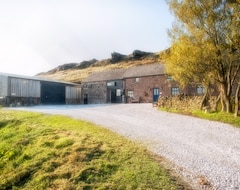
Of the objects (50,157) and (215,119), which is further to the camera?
(215,119)

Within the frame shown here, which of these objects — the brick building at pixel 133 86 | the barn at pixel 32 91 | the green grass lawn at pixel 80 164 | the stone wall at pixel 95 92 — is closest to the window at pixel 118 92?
the brick building at pixel 133 86

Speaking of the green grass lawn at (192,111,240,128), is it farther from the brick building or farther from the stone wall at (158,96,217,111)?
the brick building

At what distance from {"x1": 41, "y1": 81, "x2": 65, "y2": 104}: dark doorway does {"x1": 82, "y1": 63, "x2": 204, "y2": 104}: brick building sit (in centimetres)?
483

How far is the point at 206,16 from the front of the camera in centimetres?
1733

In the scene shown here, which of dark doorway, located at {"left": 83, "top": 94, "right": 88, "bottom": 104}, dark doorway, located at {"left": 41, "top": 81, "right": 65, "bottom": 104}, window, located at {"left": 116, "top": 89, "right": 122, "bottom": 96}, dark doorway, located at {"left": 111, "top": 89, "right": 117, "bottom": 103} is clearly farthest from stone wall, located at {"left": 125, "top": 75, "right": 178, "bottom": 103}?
dark doorway, located at {"left": 41, "top": 81, "right": 65, "bottom": 104}

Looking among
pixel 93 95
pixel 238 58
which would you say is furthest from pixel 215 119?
pixel 93 95

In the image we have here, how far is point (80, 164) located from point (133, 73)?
31.2 m

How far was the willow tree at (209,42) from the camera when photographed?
16609mm

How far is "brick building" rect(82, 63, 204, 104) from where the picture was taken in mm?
33281

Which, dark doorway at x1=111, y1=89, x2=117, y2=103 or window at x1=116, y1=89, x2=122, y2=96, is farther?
dark doorway at x1=111, y1=89, x2=117, y2=103

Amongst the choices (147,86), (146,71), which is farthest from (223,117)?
(146,71)

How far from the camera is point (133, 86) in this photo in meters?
37.1

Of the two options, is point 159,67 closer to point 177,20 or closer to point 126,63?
point 177,20

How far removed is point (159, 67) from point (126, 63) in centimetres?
3369
